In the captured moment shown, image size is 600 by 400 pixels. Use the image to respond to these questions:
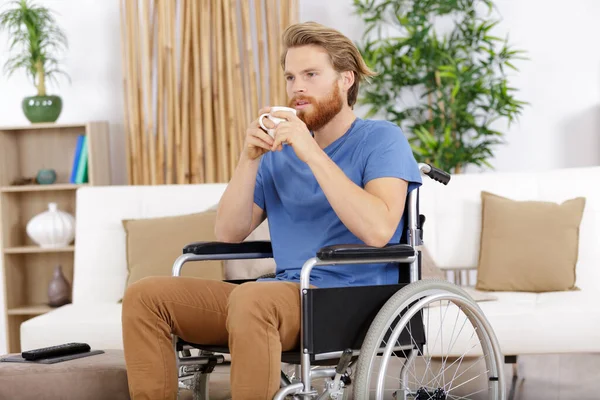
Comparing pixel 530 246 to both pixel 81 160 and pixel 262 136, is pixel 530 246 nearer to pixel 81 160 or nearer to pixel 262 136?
pixel 262 136

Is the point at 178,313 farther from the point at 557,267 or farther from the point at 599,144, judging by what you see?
the point at 599,144

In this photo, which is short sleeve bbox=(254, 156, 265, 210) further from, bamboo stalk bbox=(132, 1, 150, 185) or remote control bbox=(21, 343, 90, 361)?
bamboo stalk bbox=(132, 1, 150, 185)

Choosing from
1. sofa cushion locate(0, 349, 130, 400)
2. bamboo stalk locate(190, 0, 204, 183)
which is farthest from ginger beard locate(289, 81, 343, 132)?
bamboo stalk locate(190, 0, 204, 183)

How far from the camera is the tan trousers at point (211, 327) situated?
1.84 metres

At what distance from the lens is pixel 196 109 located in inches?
178

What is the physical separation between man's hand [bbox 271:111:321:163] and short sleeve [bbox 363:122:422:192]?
151 millimetres

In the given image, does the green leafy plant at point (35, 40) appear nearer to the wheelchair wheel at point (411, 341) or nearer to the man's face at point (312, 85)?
the man's face at point (312, 85)

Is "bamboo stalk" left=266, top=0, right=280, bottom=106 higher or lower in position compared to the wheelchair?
higher

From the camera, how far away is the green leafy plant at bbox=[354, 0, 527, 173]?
450 cm

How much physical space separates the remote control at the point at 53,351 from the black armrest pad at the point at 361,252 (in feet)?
3.45

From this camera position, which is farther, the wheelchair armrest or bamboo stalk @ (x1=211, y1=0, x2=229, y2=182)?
bamboo stalk @ (x1=211, y1=0, x2=229, y2=182)

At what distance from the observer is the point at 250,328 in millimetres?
1854

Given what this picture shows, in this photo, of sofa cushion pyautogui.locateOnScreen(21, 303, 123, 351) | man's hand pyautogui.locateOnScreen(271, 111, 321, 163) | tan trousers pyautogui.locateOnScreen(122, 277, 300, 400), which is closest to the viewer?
tan trousers pyautogui.locateOnScreen(122, 277, 300, 400)

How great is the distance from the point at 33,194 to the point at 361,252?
3211mm
